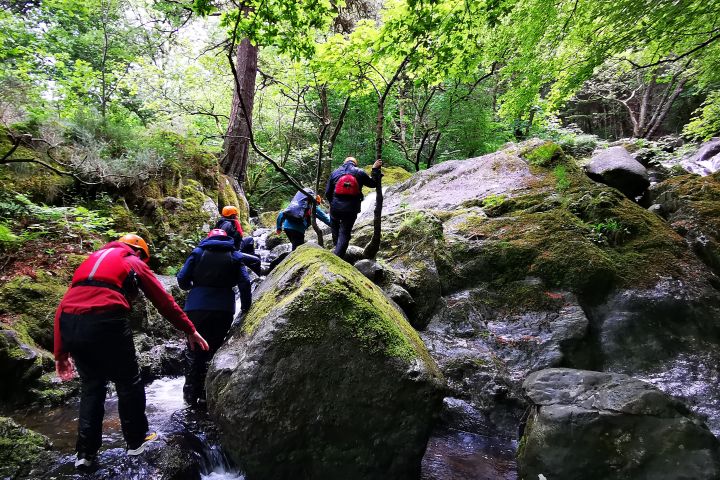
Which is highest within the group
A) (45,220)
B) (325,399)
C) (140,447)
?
(45,220)

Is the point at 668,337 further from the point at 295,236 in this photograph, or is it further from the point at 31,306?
the point at 31,306

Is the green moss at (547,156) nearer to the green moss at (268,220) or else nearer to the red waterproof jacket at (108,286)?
the red waterproof jacket at (108,286)

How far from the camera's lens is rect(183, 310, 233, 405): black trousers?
16.4ft

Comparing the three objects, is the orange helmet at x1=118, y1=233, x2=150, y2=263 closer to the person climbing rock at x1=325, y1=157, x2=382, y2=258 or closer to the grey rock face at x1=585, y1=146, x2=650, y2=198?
the person climbing rock at x1=325, y1=157, x2=382, y2=258

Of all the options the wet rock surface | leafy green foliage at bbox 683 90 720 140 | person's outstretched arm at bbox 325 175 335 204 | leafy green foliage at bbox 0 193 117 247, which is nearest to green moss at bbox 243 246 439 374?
person's outstretched arm at bbox 325 175 335 204

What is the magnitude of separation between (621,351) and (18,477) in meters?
7.48

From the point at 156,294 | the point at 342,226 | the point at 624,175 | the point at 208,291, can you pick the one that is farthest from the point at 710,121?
the point at 156,294

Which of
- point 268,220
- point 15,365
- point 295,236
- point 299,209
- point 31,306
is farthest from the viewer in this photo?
point 268,220

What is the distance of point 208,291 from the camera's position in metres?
5.01

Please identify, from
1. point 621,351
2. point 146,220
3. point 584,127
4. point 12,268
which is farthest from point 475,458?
point 584,127

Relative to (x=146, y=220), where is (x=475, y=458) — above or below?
below

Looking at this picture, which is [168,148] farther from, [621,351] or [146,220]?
[621,351]

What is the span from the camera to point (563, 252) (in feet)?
21.9

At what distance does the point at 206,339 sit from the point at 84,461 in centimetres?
184
